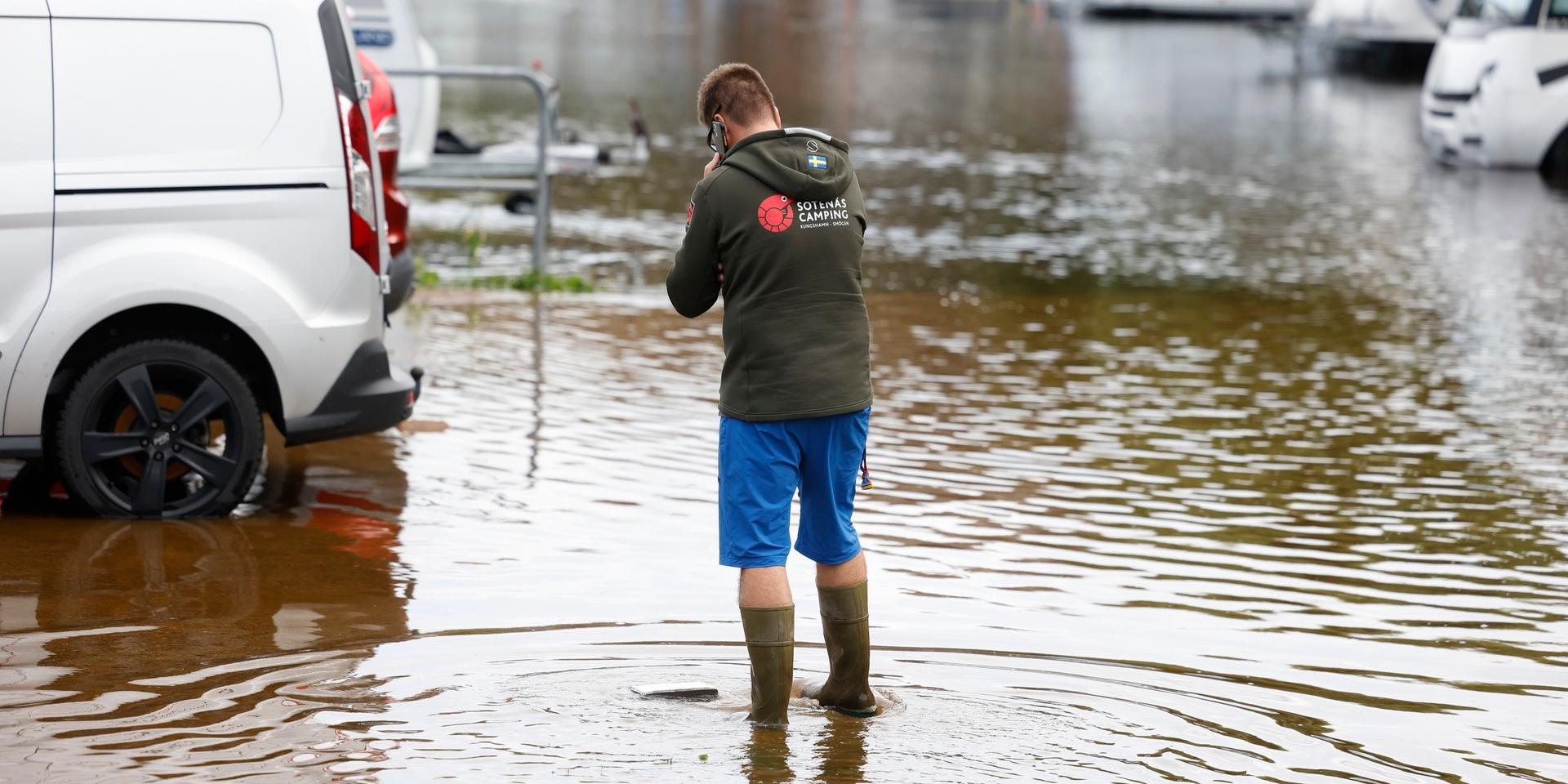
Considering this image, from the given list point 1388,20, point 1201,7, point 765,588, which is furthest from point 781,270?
point 1201,7

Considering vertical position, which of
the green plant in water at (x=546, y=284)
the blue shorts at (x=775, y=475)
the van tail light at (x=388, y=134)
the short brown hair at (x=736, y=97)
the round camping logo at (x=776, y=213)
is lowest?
the green plant in water at (x=546, y=284)

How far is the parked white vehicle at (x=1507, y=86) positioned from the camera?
19.0 meters

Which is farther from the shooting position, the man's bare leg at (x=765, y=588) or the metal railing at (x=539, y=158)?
the metal railing at (x=539, y=158)

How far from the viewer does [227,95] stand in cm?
664

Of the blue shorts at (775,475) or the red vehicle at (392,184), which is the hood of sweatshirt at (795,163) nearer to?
the blue shorts at (775,475)

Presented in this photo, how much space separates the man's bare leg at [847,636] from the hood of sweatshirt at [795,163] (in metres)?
0.97

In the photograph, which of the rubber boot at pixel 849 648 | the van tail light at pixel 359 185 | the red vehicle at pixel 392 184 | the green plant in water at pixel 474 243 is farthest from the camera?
the green plant in water at pixel 474 243

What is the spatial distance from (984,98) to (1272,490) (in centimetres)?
2040

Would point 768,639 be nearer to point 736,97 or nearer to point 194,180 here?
point 736,97

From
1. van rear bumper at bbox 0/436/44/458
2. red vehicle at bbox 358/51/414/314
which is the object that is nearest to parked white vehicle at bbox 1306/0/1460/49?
red vehicle at bbox 358/51/414/314

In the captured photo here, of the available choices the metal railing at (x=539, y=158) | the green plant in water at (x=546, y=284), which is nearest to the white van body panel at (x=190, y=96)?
the metal railing at (x=539, y=158)

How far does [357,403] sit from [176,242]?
806 millimetres

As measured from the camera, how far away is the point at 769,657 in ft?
16.3

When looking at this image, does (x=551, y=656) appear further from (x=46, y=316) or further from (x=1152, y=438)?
(x=1152, y=438)
